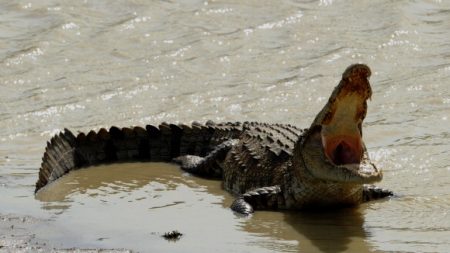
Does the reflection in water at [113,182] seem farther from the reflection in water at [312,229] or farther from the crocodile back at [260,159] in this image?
the reflection in water at [312,229]

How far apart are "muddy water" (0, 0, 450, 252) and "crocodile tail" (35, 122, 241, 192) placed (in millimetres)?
235

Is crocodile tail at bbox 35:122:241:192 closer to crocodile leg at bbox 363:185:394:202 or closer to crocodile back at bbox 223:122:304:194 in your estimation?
crocodile back at bbox 223:122:304:194

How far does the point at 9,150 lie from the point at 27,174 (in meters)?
0.83

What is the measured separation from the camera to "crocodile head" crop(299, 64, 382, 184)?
690cm

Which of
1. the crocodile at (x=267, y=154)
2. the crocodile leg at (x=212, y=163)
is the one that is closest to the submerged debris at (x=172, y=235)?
the crocodile at (x=267, y=154)

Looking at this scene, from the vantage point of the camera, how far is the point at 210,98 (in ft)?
35.5

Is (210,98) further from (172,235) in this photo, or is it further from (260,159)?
(172,235)

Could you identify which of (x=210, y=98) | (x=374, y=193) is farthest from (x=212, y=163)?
(x=210, y=98)

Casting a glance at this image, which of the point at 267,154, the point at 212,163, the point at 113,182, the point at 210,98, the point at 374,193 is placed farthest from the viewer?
the point at 210,98

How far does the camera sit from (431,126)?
9383mm

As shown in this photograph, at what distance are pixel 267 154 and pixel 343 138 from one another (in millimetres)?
972

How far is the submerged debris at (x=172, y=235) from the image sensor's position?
6.54 metres

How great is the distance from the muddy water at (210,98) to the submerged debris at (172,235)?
0.05 meters

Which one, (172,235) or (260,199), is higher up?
(260,199)
